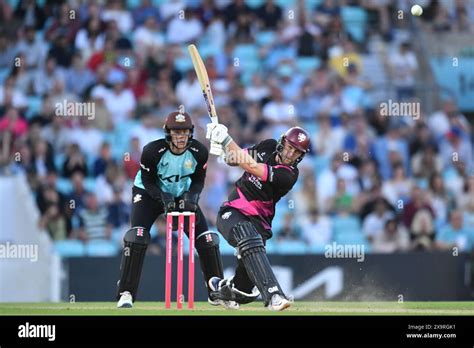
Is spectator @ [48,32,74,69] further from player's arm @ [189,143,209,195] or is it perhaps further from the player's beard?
the player's beard

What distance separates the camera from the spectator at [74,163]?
18078 mm

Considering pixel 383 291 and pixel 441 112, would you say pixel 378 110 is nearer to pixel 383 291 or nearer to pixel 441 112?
pixel 441 112

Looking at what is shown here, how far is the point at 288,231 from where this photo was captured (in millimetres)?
17500

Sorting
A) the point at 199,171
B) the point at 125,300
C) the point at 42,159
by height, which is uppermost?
the point at 42,159

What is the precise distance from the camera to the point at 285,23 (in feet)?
66.1

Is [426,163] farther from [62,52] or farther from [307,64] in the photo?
[62,52]

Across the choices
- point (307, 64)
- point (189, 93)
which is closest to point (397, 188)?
point (307, 64)

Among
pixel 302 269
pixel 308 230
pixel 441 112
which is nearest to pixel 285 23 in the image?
pixel 441 112

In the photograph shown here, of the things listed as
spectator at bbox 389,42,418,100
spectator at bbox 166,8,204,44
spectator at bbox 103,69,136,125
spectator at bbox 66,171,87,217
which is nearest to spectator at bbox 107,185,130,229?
spectator at bbox 66,171,87,217

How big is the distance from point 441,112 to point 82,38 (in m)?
5.36

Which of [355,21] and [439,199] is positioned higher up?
[355,21]

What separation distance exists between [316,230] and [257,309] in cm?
533

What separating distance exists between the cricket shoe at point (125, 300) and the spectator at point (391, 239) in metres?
5.93

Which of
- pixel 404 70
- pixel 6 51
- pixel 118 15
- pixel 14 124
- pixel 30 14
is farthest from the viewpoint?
pixel 30 14
